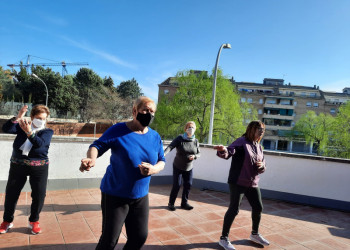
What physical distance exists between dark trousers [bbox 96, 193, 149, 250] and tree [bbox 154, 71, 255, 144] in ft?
72.7

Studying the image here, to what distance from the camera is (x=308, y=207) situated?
536 cm

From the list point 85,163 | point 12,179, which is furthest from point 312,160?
point 12,179

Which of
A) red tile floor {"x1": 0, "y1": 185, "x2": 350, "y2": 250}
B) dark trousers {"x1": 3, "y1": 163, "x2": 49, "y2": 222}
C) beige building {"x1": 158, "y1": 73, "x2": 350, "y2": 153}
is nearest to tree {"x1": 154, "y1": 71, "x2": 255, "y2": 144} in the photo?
red tile floor {"x1": 0, "y1": 185, "x2": 350, "y2": 250}

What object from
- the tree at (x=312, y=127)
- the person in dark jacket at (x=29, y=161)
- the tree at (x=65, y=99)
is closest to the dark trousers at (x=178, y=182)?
the person in dark jacket at (x=29, y=161)

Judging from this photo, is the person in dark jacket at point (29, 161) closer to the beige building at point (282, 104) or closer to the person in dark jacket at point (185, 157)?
the person in dark jacket at point (185, 157)

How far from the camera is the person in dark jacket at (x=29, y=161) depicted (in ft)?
9.52

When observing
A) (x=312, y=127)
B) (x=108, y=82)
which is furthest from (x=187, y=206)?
(x=312, y=127)

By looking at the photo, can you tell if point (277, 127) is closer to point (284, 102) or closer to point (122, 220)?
point (284, 102)

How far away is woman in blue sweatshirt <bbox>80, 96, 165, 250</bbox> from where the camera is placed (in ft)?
6.13

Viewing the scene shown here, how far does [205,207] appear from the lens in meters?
4.83

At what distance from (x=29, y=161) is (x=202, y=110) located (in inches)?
881

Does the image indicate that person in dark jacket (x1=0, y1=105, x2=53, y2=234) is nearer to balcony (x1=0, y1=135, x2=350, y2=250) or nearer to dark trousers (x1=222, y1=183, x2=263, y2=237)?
balcony (x1=0, y1=135, x2=350, y2=250)

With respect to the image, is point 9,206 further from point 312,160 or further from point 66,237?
point 312,160

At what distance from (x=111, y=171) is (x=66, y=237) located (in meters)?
1.89
